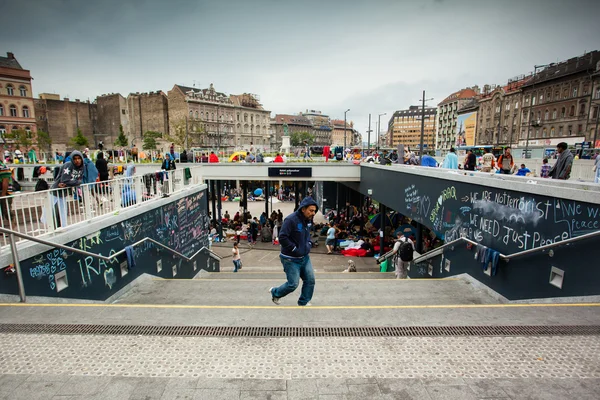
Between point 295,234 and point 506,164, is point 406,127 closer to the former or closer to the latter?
point 506,164

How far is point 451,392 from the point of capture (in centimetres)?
280

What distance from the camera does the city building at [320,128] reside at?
146825 millimetres

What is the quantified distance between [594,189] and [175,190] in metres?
10.7

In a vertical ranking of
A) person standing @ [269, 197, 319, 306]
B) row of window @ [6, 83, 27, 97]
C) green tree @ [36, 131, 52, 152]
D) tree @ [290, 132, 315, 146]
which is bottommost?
person standing @ [269, 197, 319, 306]

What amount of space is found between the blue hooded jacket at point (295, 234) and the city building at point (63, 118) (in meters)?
72.5

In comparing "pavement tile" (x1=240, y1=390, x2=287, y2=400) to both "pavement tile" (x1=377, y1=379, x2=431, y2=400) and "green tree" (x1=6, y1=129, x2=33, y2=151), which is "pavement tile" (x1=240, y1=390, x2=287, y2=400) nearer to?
"pavement tile" (x1=377, y1=379, x2=431, y2=400)

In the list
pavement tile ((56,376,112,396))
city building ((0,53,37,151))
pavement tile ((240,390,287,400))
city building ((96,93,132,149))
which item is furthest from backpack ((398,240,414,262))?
city building ((96,93,132,149))

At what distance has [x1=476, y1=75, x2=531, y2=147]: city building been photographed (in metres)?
63.2

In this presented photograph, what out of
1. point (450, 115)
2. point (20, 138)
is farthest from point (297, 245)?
point (450, 115)

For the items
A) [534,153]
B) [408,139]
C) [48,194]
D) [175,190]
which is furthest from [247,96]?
[408,139]

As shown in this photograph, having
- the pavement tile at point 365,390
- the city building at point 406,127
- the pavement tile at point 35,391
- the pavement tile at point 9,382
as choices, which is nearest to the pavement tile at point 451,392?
the pavement tile at point 365,390

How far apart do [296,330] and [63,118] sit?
8221 centimetres

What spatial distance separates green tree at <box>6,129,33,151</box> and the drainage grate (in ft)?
167

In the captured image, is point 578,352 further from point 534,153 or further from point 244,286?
point 534,153
